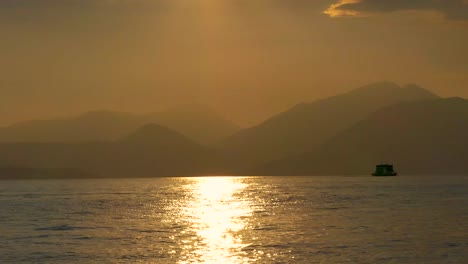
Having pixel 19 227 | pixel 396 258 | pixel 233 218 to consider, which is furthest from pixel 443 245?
pixel 19 227

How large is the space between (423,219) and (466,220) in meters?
5.61

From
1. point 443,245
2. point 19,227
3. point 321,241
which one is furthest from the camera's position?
point 19,227

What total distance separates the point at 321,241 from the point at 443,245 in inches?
432

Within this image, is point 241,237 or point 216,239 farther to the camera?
point 241,237

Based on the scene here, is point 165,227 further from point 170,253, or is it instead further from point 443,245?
point 443,245

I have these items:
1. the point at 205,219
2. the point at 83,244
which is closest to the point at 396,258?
the point at 83,244

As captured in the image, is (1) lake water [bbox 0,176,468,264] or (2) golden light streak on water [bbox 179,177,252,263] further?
(1) lake water [bbox 0,176,468,264]

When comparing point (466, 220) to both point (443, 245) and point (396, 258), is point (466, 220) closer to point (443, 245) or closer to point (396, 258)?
point (443, 245)

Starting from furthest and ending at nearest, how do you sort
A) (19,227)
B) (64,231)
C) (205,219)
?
(205,219) < (19,227) < (64,231)

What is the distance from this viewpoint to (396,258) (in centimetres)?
5456

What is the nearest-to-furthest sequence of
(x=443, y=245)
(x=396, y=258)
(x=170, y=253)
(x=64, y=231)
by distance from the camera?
(x=396, y=258) → (x=170, y=253) → (x=443, y=245) → (x=64, y=231)

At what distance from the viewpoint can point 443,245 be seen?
62.2 meters

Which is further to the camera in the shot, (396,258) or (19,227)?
(19,227)

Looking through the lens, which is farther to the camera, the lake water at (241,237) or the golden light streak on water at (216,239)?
the lake water at (241,237)
